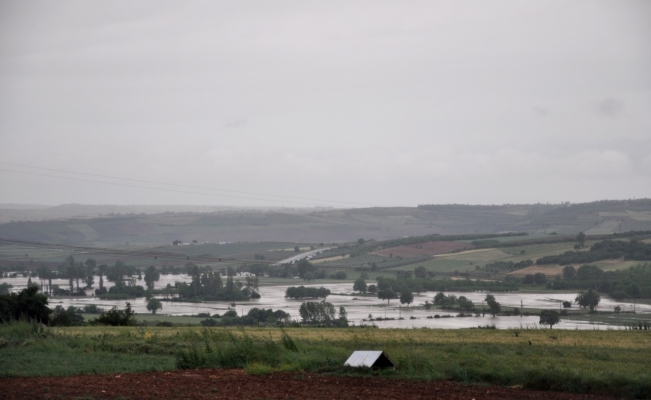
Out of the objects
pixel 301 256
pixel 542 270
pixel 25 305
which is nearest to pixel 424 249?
pixel 301 256

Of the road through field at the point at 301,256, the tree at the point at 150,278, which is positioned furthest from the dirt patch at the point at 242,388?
the road through field at the point at 301,256

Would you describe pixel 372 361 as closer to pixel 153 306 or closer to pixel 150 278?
pixel 153 306

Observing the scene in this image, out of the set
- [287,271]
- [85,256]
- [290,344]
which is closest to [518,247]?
[287,271]

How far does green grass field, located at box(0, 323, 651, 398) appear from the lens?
524 inches

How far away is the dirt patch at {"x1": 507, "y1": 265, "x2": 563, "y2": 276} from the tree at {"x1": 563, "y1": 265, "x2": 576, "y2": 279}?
1169mm

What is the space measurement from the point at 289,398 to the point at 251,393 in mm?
904

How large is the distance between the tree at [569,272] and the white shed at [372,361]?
215 feet

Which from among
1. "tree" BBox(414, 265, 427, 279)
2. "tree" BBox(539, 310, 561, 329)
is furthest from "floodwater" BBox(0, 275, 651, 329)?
"tree" BBox(414, 265, 427, 279)

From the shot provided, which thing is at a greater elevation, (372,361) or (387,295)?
(372,361)

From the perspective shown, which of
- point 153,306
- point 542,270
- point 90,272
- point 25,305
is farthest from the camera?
point 90,272

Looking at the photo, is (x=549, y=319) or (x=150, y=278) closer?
(x=549, y=319)

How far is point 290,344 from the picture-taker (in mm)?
16344

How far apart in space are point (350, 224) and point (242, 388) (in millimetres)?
154299

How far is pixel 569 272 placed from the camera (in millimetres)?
76188
